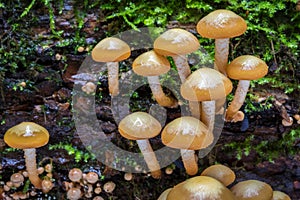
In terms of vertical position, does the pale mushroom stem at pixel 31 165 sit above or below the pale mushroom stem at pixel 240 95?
below

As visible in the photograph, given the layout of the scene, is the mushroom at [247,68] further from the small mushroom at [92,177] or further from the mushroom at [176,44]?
the small mushroom at [92,177]

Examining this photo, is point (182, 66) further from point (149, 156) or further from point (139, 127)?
point (149, 156)

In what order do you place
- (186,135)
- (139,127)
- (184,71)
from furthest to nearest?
(184,71), (139,127), (186,135)

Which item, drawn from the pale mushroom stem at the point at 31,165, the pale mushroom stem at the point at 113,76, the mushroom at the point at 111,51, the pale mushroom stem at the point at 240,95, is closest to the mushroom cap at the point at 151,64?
the mushroom at the point at 111,51

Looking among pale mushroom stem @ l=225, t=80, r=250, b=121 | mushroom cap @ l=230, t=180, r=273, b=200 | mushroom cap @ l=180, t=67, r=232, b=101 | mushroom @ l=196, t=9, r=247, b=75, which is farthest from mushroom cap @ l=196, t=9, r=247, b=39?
mushroom cap @ l=230, t=180, r=273, b=200

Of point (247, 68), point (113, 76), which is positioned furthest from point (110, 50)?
point (247, 68)
